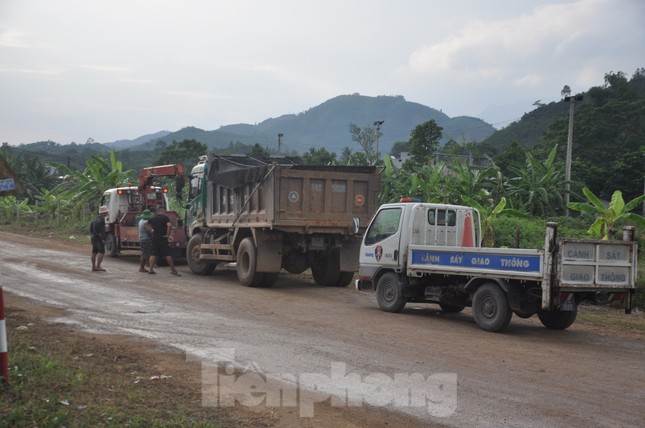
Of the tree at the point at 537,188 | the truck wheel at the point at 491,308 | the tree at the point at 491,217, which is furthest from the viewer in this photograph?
the tree at the point at 537,188

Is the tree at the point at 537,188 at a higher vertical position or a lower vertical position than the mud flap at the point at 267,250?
higher

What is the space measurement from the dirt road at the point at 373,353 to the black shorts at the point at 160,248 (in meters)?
3.10

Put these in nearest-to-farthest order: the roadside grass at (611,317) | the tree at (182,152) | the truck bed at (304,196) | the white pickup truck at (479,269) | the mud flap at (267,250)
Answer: the white pickup truck at (479,269) < the roadside grass at (611,317) < the truck bed at (304,196) < the mud flap at (267,250) < the tree at (182,152)

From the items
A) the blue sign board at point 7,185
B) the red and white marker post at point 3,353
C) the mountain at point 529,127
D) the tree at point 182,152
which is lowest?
the red and white marker post at point 3,353

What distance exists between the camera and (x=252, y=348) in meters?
8.72

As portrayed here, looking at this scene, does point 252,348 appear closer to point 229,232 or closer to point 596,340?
point 596,340

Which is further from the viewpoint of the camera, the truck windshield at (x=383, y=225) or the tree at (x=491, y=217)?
the tree at (x=491, y=217)

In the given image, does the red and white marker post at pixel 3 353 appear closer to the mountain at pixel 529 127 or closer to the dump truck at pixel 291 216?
the dump truck at pixel 291 216

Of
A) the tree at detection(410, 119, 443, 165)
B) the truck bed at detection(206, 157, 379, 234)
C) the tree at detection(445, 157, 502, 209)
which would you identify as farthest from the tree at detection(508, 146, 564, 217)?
the tree at detection(410, 119, 443, 165)

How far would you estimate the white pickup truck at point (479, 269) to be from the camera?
9828 mm

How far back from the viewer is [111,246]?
2325 cm

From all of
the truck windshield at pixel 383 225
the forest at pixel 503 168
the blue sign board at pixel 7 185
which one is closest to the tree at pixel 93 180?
the forest at pixel 503 168

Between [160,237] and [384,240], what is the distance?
Result: 25.4ft

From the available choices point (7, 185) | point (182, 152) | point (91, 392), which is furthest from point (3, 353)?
point (182, 152)
